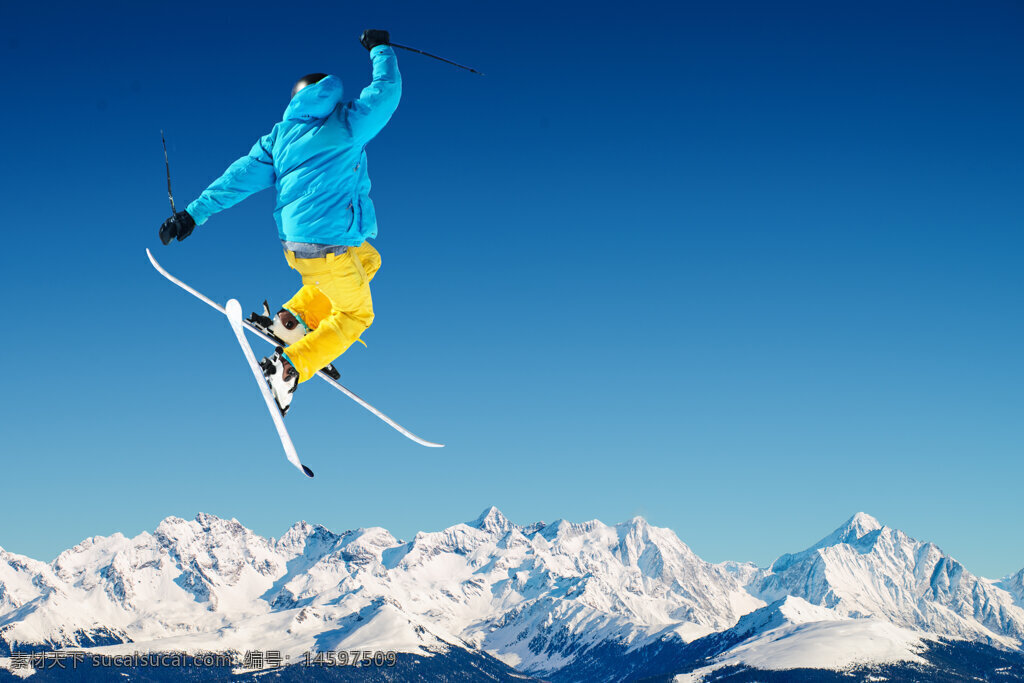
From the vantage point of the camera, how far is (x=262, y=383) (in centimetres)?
845

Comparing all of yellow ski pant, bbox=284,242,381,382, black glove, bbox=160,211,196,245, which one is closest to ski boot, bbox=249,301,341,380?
yellow ski pant, bbox=284,242,381,382

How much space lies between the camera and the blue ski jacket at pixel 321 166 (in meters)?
8.24

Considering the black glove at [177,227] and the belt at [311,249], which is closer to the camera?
the belt at [311,249]

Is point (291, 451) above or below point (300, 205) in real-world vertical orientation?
below

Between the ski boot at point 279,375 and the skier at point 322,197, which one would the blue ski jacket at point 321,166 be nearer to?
the skier at point 322,197

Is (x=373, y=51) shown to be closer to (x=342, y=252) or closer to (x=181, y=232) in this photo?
(x=342, y=252)

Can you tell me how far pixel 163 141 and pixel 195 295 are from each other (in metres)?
2.06

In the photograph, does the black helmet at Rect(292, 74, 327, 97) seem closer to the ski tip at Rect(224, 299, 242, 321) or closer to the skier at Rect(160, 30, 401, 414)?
the skier at Rect(160, 30, 401, 414)

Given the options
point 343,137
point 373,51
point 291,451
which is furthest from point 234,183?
point 291,451

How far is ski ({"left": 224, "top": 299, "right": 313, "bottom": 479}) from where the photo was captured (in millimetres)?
8141

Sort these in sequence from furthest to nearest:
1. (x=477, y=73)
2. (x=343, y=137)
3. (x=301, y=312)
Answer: (x=301, y=312), (x=343, y=137), (x=477, y=73)

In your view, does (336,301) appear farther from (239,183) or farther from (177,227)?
(177,227)

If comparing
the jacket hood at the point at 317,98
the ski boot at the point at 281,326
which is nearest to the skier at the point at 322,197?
the jacket hood at the point at 317,98

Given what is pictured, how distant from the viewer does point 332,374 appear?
953 cm
